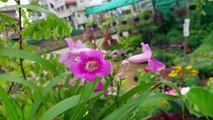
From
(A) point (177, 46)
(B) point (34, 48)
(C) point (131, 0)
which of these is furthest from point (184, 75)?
(C) point (131, 0)

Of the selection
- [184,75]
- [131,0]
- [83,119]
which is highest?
[131,0]

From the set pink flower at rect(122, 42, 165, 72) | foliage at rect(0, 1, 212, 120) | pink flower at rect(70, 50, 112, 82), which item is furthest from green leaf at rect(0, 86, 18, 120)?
pink flower at rect(122, 42, 165, 72)

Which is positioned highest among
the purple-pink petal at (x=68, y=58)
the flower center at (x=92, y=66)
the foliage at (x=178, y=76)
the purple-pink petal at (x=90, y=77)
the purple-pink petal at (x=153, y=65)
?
the purple-pink petal at (x=68, y=58)

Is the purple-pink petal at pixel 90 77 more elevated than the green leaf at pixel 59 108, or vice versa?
the purple-pink petal at pixel 90 77

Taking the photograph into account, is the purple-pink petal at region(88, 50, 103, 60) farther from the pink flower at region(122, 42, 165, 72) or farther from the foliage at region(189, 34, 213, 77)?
the foliage at region(189, 34, 213, 77)

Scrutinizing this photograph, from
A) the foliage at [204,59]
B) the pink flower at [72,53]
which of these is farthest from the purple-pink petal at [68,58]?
the foliage at [204,59]

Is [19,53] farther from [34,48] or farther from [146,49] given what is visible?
[34,48]

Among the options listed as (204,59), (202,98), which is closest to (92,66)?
(202,98)

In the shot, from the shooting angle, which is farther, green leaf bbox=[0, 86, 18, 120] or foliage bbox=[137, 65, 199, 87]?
foliage bbox=[137, 65, 199, 87]

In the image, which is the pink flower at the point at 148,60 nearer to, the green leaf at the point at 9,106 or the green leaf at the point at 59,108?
the green leaf at the point at 59,108
